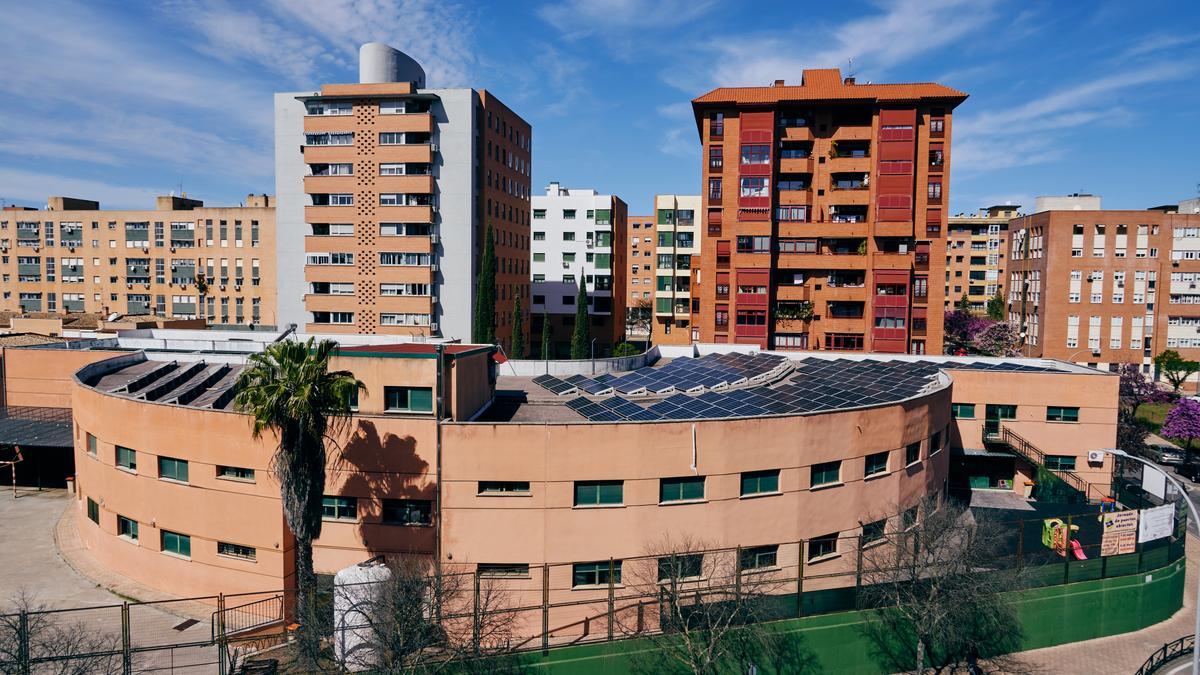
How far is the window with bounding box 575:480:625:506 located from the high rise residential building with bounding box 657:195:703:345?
58.1 metres

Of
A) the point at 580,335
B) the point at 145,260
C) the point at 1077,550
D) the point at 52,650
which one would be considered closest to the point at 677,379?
the point at 1077,550

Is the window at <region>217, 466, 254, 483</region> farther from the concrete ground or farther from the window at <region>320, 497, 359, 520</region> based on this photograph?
the concrete ground

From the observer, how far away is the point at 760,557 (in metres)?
28.8

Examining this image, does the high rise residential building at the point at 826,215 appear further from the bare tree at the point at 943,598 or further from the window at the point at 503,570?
the window at the point at 503,570

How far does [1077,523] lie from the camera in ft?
104

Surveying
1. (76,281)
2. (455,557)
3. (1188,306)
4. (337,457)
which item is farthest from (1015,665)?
(76,281)

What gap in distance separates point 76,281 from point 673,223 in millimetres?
83704

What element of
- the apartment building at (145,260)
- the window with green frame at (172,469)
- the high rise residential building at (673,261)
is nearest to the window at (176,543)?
the window with green frame at (172,469)

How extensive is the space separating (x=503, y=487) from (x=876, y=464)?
54.8 feet

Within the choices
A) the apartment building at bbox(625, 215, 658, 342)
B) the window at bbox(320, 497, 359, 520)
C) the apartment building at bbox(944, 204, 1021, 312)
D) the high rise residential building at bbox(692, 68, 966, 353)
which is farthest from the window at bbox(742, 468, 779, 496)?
the apartment building at bbox(944, 204, 1021, 312)

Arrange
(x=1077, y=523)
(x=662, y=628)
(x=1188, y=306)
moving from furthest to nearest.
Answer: (x=1188, y=306) < (x=1077, y=523) < (x=662, y=628)

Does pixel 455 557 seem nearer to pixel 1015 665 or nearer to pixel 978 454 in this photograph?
pixel 1015 665

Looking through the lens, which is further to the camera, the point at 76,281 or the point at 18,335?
the point at 76,281

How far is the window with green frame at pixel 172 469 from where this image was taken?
1156 inches
